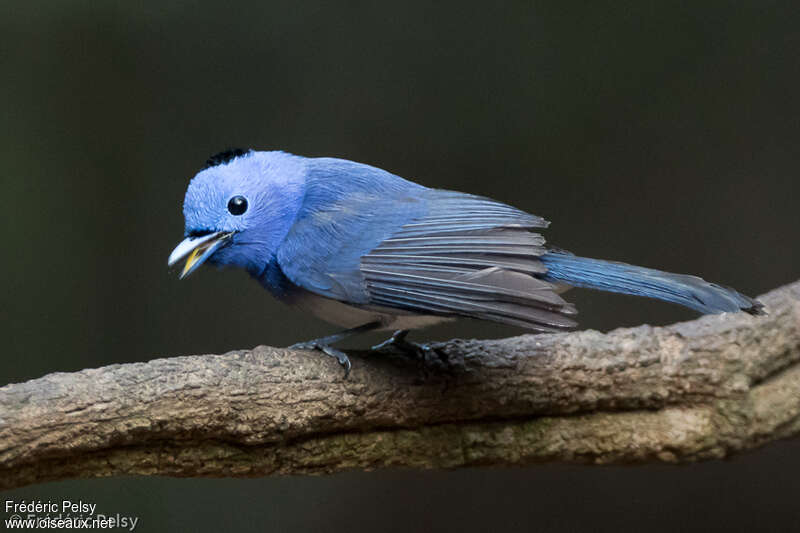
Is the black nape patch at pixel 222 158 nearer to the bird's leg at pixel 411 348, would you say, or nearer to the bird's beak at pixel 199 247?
the bird's beak at pixel 199 247

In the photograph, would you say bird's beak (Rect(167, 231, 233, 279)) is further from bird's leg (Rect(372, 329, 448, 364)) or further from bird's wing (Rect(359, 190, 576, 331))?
bird's leg (Rect(372, 329, 448, 364))

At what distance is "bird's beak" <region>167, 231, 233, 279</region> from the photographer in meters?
2.38

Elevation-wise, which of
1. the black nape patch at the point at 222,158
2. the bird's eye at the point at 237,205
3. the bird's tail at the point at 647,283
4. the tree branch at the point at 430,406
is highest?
the black nape patch at the point at 222,158

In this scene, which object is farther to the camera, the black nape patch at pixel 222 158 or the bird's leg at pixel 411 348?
the bird's leg at pixel 411 348

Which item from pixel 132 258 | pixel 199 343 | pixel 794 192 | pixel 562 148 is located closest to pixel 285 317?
pixel 199 343

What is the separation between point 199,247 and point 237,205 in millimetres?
148

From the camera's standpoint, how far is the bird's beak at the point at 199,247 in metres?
2.38

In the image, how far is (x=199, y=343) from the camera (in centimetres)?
424

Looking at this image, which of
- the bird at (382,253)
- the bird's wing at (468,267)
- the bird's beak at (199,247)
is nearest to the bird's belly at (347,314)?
the bird at (382,253)

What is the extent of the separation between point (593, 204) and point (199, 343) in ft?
6.34

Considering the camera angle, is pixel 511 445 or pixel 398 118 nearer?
pixel 511 445

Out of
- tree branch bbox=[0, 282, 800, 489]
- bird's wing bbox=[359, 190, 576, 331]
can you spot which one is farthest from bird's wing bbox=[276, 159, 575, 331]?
tree branch bbox=[0, 282, 800, 489]

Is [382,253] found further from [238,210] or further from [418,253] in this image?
[238,210]

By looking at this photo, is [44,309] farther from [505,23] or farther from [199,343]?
[505,23]
